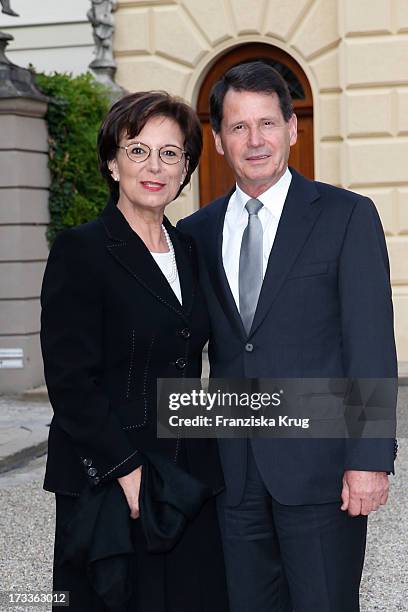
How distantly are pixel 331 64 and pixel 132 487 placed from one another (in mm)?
9768

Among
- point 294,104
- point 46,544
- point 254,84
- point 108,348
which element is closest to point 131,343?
point 108,348

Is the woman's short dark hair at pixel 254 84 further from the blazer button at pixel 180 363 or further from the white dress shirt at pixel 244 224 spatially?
the blazer button at pixel 180 363

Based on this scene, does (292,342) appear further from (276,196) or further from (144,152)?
(144,152)

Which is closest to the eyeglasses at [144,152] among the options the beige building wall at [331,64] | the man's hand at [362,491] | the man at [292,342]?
the man at [292,342]

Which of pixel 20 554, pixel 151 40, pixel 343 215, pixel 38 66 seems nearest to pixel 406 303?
pixel 151 40

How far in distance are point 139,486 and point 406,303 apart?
9.13 m

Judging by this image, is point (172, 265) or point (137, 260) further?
point (172, 265)

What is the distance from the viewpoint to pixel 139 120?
2766 millimetres

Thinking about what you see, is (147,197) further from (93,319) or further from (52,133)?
(52,133)

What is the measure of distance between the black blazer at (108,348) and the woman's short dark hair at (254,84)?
496 mm

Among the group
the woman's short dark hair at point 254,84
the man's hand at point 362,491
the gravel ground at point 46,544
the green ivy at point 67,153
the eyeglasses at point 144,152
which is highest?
the green ivy at point 67,153

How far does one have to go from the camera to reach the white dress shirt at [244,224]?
3016mm

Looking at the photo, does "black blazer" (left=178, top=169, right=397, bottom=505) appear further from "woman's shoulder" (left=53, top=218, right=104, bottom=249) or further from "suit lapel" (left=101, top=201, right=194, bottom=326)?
"woman's shoulder" (left=53, top=218, right=104, bottom=249)

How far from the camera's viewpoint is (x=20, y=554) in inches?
198
